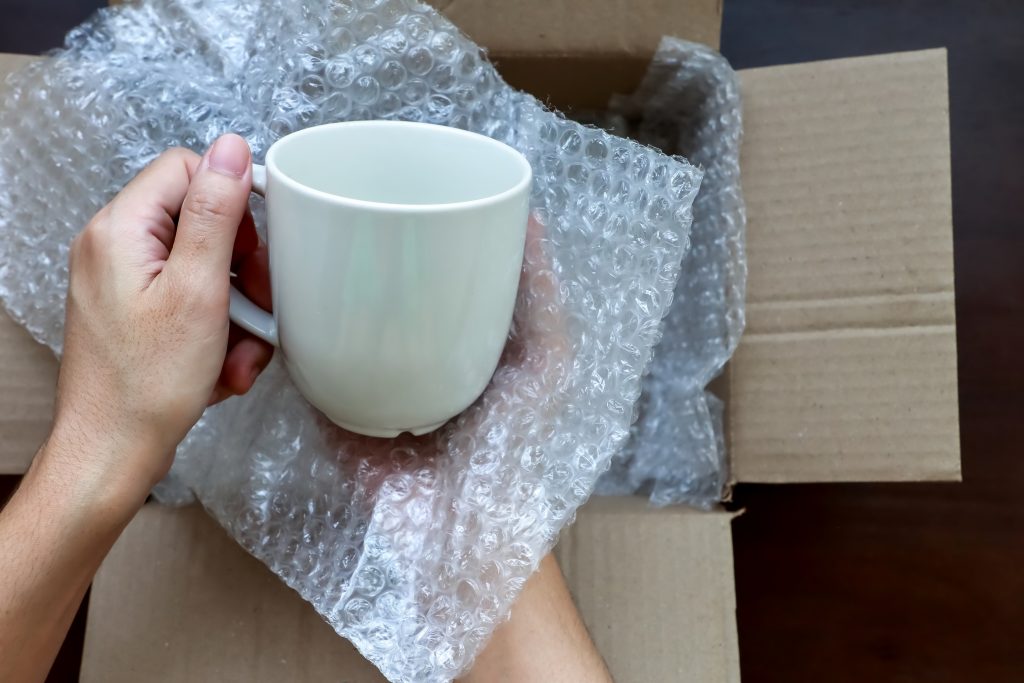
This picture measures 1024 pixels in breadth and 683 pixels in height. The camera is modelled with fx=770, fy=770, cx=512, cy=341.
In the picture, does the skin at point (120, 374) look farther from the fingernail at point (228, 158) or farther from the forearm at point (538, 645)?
the forearm at point (538, 645)

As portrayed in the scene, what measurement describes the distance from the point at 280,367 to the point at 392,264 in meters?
0.27

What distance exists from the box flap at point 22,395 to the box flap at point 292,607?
9cm

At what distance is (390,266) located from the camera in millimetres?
347

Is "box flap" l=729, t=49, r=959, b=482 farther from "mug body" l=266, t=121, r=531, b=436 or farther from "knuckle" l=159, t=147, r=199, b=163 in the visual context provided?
"knuckle" l=159, t=147, r=199, b=163

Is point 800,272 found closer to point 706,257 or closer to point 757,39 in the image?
point 706,257

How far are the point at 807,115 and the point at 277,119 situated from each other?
0.39m

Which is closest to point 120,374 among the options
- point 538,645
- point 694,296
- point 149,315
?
point 149,315

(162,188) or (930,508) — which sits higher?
(162,188)

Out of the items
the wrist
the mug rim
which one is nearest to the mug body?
the mug rim

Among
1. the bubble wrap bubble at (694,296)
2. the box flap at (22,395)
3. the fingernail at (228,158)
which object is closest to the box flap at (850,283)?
the bubble wrap bubble at (694,296)

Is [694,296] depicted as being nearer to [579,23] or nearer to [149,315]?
[579,23]

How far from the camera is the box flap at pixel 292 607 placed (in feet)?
1.72

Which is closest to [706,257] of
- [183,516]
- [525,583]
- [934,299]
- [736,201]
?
[736,201]

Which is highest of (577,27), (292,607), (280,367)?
(577,27)
